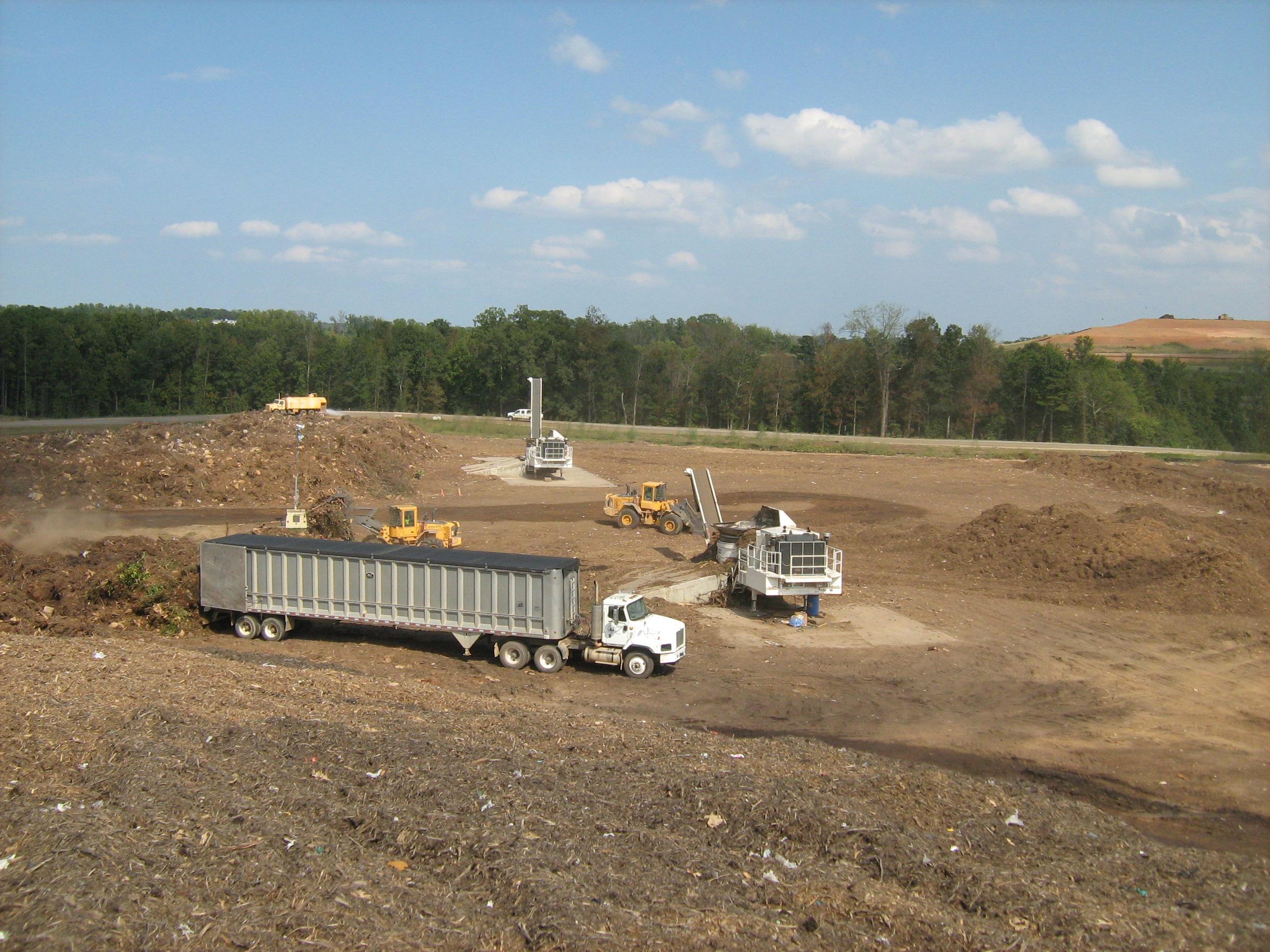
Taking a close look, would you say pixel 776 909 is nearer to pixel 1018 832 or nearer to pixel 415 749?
pixel 1018 832

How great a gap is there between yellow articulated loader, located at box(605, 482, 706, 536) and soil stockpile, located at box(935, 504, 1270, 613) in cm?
905

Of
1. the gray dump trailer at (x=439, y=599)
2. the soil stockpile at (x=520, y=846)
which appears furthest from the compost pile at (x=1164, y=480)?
the soil stockpile at (x=520, y=846)

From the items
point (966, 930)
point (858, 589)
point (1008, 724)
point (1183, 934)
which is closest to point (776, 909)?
point (966, 930)

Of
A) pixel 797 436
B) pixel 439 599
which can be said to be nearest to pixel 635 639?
pixel 439 599

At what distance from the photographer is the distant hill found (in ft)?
209

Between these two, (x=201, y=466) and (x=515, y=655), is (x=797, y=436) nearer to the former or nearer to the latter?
(x=201, y=466)

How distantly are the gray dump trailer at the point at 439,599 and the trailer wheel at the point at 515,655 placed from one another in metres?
0.02

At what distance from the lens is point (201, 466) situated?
142 feet

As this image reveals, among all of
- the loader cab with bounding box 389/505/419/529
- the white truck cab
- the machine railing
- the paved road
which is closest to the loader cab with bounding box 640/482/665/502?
the loader cab with bounding box 389/505/419/529

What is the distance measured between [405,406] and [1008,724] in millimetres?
92336

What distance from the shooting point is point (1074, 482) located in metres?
50.0

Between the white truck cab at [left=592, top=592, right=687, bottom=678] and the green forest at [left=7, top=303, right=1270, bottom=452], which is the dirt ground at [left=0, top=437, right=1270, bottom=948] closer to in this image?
the white truck cab at [left=592, top=592, right=687, bottom=678]

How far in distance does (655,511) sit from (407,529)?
10049 mm

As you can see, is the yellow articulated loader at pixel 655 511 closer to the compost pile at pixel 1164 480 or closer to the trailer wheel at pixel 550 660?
the trailer wheel at pixel 550 660
